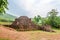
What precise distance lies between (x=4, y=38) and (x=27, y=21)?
10197mm

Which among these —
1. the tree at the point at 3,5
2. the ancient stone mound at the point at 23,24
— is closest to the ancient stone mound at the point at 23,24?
A: the ancient stone mound at the point at 23,24

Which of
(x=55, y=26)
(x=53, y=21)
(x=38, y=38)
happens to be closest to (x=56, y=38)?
(x=38, y=38)

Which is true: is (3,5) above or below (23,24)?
above

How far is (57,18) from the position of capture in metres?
43.1

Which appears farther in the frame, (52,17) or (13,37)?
(52,17)

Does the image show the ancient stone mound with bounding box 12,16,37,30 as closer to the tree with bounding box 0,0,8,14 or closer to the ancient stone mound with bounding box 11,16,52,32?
the ancient stone mound with bounding box 11,16,52,32

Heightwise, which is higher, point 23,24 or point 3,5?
point 3,5

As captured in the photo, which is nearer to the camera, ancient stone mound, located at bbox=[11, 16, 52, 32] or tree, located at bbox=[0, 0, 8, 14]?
tree, located at bbox=[0, 0, 8, 14]

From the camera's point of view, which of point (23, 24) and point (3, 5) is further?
point (23, 24)

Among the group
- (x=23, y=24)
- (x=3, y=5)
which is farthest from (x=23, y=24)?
(x=3, y=5)

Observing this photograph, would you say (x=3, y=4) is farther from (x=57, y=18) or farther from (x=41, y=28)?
(x=57, y=18)

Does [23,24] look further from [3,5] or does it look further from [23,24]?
[3,5]

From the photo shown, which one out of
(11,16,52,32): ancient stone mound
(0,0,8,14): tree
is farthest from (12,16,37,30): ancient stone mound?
(0,0,8,14): tree

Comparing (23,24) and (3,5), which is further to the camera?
(23,24)
